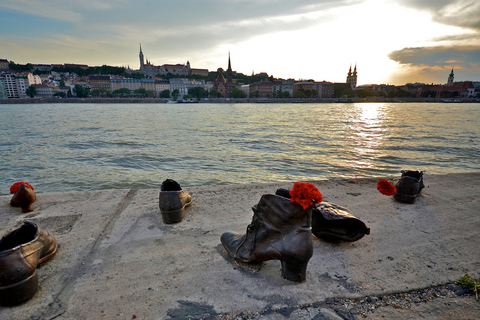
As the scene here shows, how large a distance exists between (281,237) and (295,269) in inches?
12.6

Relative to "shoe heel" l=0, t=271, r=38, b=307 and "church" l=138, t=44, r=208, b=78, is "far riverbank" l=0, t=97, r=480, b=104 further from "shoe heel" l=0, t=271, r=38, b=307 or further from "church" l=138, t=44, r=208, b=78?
"shoe heel" l=0, t=271, r=38, b=307

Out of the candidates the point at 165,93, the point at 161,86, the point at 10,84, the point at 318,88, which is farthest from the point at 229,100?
the point at 10,84

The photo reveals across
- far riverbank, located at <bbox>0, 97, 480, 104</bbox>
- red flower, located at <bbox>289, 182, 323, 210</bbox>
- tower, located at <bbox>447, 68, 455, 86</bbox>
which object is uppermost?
tower, located at <bbox>447, 68, 455, 86</bbox>

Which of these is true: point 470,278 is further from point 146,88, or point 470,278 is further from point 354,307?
point 146,88

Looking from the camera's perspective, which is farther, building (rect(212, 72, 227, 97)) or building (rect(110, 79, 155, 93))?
building (rect(212, 72, 227, 97))

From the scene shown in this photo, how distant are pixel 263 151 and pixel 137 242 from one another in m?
10.4

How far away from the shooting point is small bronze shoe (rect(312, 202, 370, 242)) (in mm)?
2967

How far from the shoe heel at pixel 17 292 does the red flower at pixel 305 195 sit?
7.68ft

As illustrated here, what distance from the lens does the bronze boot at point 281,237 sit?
88.0 inches

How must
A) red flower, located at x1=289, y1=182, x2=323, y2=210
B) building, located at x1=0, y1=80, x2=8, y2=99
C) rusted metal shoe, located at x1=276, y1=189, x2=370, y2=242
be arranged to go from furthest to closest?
building, located at x1=0, y1=80, x2=8, y2=99, rusted metal shoe, located at x1=276, y1=189, x2=370, y2=242, red flower, located at x1=289, y1=182, x2=323, y2=210

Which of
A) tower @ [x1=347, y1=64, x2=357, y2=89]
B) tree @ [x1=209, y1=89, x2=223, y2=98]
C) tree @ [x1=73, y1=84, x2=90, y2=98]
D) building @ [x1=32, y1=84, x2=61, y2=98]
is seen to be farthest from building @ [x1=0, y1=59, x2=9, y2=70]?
tower @ [x1=347, y1=64, x2=357, y2=89]

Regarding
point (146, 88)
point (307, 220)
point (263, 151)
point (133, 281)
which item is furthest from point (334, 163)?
point (146, 88)

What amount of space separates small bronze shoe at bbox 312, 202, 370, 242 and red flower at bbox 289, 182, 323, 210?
99 centimetres

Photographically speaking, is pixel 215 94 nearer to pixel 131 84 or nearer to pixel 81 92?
pixel 131 84
